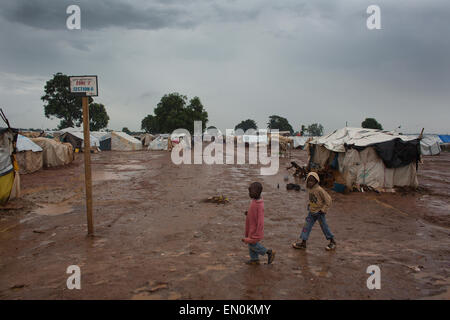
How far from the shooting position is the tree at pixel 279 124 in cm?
9620

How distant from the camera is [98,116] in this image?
2450 inches

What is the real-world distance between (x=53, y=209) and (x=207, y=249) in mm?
5903

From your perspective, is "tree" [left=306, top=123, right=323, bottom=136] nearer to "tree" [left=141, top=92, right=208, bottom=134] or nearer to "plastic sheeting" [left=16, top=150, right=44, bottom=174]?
"tree" [left=141, top=92, right=208, bottom=134]

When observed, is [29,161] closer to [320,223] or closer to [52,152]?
[52,152]

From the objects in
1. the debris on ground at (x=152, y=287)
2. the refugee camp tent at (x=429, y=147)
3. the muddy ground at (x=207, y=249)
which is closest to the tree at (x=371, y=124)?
the refugee camp tent at (x=429, y=147)

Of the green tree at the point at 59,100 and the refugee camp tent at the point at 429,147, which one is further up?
the green tree at the point at 59,100

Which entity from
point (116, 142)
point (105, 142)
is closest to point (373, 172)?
point (116, 142)

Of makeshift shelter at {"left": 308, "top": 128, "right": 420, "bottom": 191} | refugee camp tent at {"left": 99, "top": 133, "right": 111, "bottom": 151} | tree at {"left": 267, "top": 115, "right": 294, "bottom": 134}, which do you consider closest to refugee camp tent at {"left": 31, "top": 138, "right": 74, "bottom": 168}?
makeshift shelter at {"left": 308, "top": 128, "right": 420, "bottom": 191}

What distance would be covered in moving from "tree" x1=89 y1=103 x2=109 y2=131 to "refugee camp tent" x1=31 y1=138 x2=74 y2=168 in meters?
45.3

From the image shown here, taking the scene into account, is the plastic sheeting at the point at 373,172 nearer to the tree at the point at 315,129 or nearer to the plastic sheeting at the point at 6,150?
the plastic sheeting at the point at 6,150

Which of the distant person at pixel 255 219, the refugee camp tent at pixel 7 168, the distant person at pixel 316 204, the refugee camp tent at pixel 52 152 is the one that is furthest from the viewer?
the refugee camp tent at pixel 52 152

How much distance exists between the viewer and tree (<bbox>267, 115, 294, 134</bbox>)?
316 ft

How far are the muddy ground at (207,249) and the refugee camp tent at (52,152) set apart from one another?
989 centimetres

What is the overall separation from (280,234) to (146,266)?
10.4 ft
